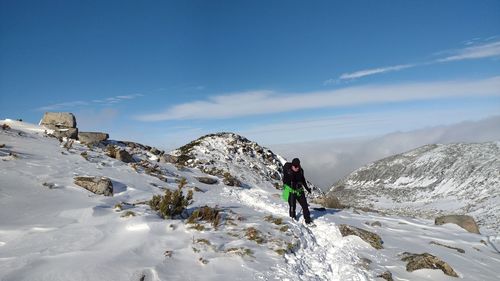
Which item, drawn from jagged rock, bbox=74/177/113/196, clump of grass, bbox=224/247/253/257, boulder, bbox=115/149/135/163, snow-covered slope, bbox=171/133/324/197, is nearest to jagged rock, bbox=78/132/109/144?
boulder, bbox=115/149/135/163

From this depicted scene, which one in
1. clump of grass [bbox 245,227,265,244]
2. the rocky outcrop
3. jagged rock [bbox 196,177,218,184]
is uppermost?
the rocky outcrop

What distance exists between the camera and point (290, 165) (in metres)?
12.5

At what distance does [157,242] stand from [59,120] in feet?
58.6

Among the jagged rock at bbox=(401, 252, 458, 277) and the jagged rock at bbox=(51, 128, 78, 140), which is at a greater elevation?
the jagged rock at bbox=(51, 128, 78, 140)

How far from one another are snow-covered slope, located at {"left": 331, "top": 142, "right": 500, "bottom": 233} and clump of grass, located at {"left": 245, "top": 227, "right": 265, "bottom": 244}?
40092 mm

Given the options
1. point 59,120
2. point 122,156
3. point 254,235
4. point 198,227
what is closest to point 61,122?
point 59,120

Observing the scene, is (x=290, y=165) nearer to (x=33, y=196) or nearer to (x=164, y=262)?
(x=164, y=262)

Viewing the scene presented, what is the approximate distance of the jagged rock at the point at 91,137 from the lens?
2049 centimetres

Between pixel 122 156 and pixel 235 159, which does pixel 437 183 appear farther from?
pixel 122 156

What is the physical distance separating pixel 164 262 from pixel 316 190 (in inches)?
998

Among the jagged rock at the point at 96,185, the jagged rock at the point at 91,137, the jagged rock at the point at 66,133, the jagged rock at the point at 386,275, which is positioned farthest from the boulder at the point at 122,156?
the jagged rock at the point at 386,275

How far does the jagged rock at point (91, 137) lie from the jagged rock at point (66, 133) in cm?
44

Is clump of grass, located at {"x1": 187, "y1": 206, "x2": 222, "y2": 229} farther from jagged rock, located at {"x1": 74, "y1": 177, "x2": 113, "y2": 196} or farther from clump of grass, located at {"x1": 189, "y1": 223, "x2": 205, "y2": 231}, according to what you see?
jagged rock, located at {"x1": 74, "y1": 177, "x2": 113, "y2": 196}

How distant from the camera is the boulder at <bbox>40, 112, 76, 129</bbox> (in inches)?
833
